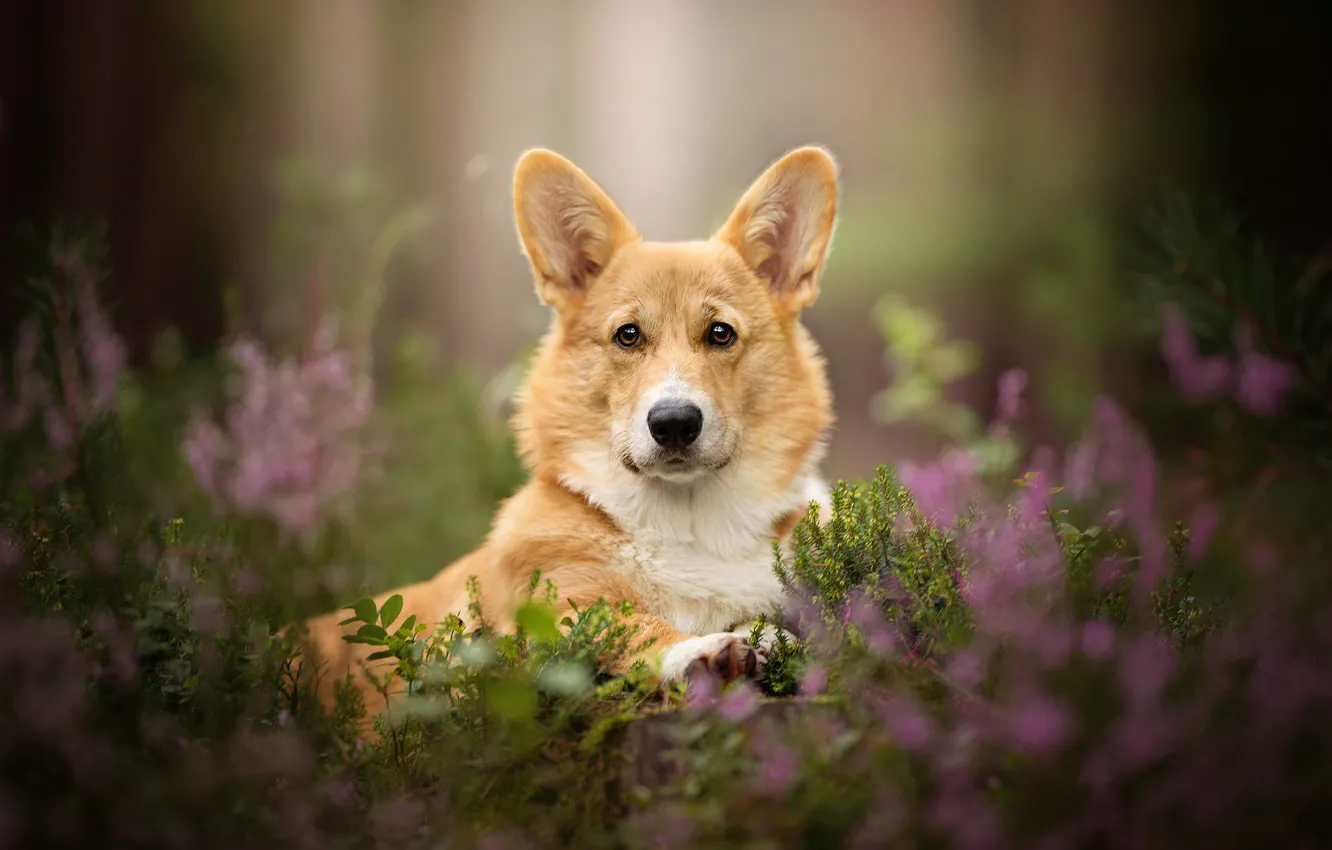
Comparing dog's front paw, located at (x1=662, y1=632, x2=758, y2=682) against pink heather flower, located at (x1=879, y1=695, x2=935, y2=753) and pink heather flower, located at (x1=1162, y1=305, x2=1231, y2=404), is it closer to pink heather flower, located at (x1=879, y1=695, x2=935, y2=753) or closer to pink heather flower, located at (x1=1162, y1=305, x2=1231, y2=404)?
pink heather flower, located at (x1=879, y1=695, x2=935, y2=753)

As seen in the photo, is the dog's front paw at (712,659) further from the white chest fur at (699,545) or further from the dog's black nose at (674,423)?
the dog's black nose at (674,423)

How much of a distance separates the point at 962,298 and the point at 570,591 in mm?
5714

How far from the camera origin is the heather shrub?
1604 mm

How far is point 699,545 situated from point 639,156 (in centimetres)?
521

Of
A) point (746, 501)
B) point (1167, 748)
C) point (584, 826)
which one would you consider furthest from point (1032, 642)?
point (746, 501)

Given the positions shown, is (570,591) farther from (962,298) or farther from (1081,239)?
(962,298)

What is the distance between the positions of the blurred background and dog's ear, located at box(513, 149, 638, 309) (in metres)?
1.49

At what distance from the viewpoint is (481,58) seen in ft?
23.8

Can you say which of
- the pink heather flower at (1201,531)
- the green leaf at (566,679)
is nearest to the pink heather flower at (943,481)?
the pink heather flower at (1201,531)

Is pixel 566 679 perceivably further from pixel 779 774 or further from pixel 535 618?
pixel 779 774

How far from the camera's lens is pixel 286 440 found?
3764mm

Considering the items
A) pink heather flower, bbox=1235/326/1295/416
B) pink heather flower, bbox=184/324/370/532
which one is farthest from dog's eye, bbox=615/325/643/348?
pink heather flower, bbox=1235/326/1295/416

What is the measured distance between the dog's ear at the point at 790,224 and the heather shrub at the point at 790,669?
0.78 meters

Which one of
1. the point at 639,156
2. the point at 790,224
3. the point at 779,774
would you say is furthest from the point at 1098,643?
the point at 639,156
